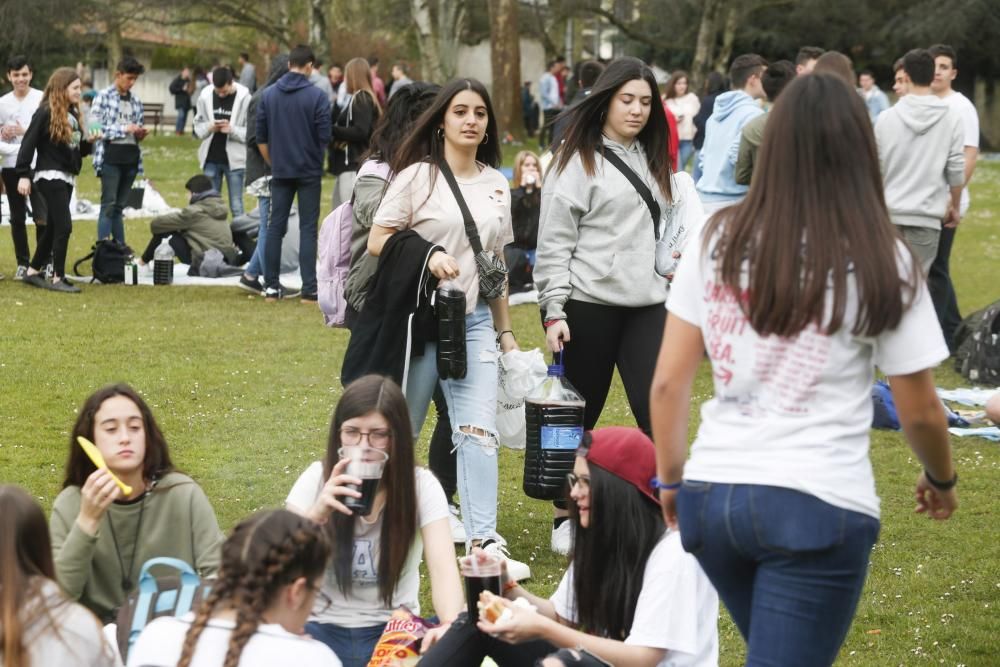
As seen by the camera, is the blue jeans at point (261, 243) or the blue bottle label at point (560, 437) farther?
the blue jeans at point (261, 243)

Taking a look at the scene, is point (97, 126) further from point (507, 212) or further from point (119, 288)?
point (507, 212)

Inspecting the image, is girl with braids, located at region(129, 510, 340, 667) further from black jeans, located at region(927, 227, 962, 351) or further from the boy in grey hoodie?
black jeans, located at region(927, 227, 962, 351)

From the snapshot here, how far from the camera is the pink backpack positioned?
6094 millimetres

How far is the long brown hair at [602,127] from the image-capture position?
5.75 m

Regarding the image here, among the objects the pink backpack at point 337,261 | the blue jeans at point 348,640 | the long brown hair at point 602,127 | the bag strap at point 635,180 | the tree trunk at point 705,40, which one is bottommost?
the blue jeans at point 348,640

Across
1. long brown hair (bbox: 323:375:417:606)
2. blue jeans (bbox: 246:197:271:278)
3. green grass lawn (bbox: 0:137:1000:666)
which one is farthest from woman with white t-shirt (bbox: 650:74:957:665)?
blue jeans (bbox: 246:197:271:278)

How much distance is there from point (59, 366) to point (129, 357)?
1.70 feet

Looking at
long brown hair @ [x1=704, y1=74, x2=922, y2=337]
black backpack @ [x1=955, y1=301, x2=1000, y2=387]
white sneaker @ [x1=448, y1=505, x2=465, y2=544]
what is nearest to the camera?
long brown hair @ [x1=704, y1=74, x2=922, y2=337]

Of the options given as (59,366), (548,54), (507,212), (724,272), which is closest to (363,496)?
(724,272)

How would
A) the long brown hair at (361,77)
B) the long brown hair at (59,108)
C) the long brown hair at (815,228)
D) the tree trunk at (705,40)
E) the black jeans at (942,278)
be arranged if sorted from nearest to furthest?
the long brown hair at (815,228) < the black jeans at (942,278) < the long brown hair at (59,108) < the long brown hair at (361,77) < the tree trunk at (705,40)

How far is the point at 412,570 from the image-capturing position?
4305 mm

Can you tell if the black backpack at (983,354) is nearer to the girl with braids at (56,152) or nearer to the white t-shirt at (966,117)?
the white t-shirt at (966,117)

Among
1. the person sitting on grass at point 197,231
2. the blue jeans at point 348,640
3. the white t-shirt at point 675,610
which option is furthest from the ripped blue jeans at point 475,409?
the person sitting on grass at point 197,231

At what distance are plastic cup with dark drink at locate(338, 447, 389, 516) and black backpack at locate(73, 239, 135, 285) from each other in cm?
948
